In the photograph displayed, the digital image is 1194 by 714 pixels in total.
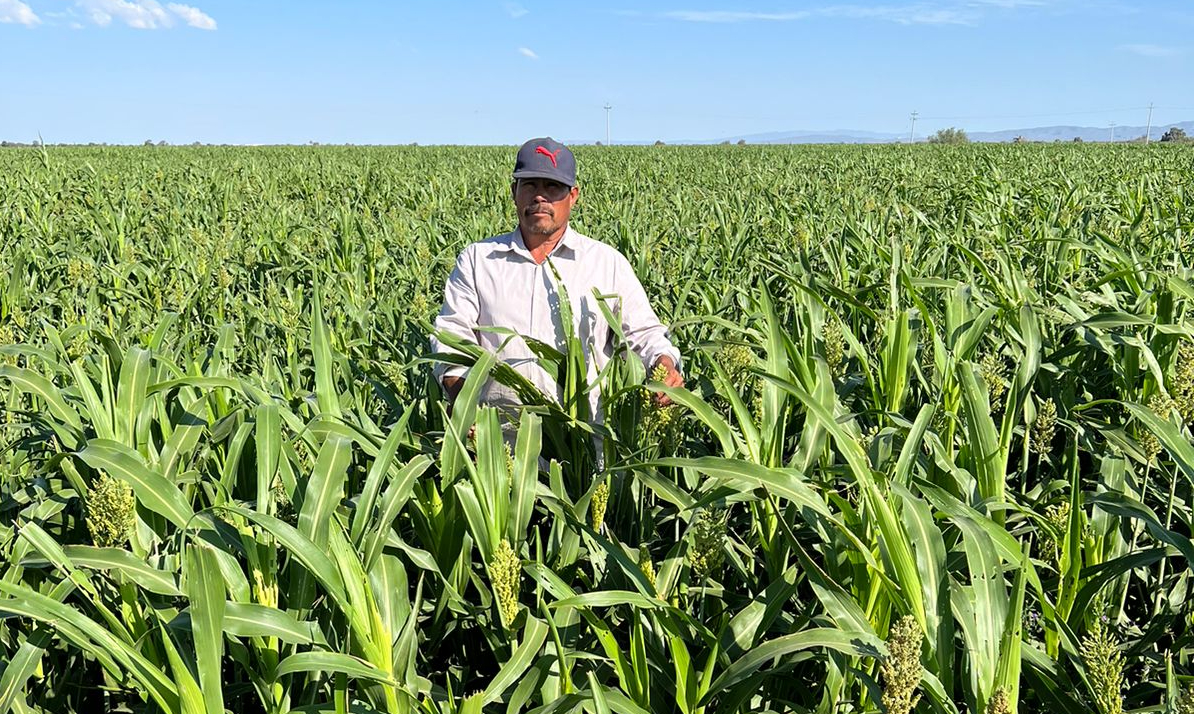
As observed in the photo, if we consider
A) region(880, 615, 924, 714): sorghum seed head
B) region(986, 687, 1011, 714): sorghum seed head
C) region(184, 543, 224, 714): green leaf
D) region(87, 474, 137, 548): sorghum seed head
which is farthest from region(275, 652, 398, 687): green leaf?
region(986, 687, 1011, 714): sorghum seed head

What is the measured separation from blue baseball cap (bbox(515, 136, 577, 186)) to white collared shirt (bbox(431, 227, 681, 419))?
226 mm

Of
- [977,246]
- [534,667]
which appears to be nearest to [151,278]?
[534,667]

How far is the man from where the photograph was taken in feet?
9.68

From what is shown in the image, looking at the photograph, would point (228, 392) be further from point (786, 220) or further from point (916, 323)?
point (786, 220)

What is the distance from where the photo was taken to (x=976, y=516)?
1633 mm

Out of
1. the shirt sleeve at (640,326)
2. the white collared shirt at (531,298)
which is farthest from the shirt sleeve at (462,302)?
the shirt sleeve at (640,326)

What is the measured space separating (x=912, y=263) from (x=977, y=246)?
71cm

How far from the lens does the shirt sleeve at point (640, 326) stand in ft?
9.37

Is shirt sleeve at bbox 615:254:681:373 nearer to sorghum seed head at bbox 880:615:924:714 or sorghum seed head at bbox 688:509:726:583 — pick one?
sorghum seed head at bbox 688:509:726:583

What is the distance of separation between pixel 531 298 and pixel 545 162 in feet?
1.46

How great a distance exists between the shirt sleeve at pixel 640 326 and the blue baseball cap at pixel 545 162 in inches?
14.5

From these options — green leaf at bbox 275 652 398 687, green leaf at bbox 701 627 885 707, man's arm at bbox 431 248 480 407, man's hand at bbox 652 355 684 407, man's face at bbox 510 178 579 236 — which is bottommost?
green leaf at bbox 701 627 885 707

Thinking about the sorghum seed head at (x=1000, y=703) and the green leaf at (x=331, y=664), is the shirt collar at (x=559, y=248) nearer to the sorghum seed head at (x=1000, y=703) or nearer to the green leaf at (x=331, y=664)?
the green leaf at (x=331, y=664)

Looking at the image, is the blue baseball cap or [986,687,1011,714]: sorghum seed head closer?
[986,687,1011,714]: sorghum seed head
